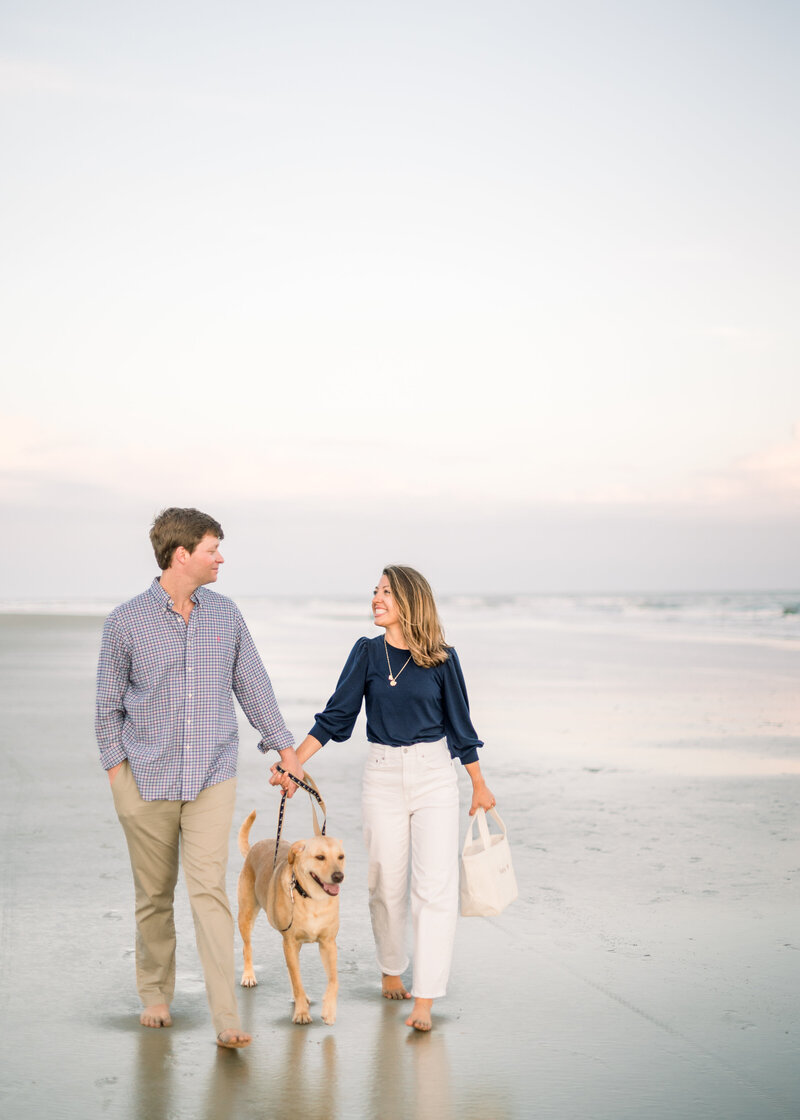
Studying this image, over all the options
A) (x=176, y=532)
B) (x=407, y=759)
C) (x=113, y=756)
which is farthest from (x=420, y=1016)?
(x=176, y=532)

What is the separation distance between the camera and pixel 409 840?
15.5 feet

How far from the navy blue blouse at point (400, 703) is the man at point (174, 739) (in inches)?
25.6

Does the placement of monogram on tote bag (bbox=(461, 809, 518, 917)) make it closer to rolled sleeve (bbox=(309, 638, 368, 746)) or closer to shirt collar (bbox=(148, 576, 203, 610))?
rolled sleeve (bbox=(309, 638, 368, 746))

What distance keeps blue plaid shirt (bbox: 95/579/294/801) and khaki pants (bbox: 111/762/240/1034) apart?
0.08 metres

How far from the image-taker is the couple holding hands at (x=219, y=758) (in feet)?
13.6

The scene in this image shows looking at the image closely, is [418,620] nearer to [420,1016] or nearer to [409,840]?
[409,840]

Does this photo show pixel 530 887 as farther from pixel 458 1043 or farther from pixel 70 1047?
pixel 70 1047

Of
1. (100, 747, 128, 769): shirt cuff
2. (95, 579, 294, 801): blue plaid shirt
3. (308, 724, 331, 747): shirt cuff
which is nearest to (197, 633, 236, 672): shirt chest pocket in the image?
(95, 579, 294, 801): blue plaid shirt

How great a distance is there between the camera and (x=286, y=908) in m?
4.39

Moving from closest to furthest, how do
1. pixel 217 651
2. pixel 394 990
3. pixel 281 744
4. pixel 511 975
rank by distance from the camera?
1. pixel 217 651
2. pixel 281 744
3. pixel 394 990
4. pixel 511 975

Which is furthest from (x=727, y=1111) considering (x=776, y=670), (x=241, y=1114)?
(x=776, y=670)

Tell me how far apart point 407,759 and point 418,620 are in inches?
23.2

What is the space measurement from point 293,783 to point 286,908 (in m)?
0.50

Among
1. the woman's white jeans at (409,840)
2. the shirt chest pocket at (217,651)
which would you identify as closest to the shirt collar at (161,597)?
the shirt chest pocket at (217,651)
